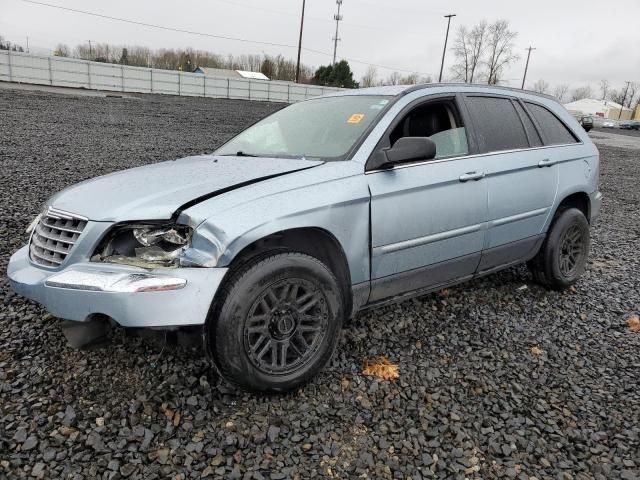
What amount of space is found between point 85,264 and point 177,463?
3.35ft

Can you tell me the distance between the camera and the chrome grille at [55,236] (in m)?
2.46

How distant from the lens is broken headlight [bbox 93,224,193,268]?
2.31m

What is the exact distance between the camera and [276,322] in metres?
2.50

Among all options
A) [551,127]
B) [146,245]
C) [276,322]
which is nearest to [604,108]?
[551,127]

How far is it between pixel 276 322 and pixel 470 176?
1.74 metres

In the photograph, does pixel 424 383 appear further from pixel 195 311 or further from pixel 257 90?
pixel 257 90

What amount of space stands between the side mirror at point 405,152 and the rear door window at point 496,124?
86 cm

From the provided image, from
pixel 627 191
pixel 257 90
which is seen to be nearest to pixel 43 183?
pixel 627 191

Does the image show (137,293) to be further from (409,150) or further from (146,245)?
(409,150)

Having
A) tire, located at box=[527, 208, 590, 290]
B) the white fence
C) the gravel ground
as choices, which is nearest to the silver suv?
tire, located at box=[527, 208, 590, 290]

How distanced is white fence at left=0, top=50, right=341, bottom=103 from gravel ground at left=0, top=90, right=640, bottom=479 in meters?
24.8

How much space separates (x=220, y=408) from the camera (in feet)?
8.18

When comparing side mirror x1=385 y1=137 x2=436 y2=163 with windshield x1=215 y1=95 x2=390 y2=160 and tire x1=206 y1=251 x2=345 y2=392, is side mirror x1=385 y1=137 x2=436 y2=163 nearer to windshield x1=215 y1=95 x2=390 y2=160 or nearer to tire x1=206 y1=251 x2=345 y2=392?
windshield x1=215 y1=95 x2=390 y2=160

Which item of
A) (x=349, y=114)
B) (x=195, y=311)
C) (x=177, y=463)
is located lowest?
(x=177, y=463)
